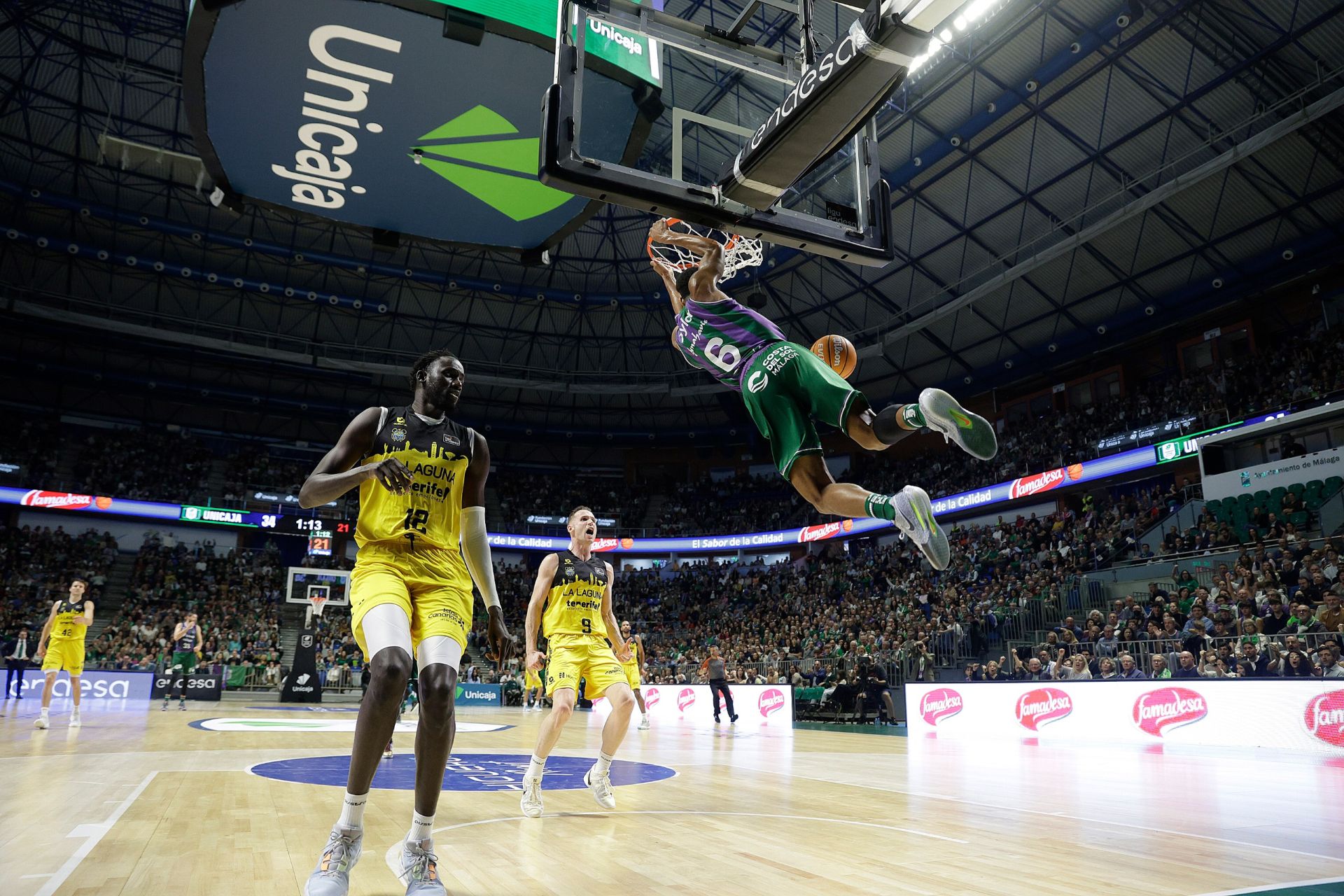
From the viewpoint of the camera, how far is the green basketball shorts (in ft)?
15.5

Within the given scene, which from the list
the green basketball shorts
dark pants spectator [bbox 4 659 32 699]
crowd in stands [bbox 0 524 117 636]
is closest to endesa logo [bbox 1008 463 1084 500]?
the green basketball shorts

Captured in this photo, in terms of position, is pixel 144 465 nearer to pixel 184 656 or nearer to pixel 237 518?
pixel 237 518

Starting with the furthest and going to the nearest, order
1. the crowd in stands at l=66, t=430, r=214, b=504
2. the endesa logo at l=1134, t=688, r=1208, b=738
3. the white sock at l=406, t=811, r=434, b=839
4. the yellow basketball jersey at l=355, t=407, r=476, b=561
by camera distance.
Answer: the crowd in stands at l=66, t=430, r=214, b=504 < the endesa logo at l=1134, t=688, r=1208, b=738 < the yellow basketball jersey at l=355, t=407, r=476, b=561 < the white sock at l=406, t=811, r=434, b=839

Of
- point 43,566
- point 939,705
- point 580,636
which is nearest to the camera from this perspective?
point 580,636

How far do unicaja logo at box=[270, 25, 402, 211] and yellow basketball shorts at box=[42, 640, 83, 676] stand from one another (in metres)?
10.1

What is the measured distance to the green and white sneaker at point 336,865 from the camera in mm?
3168

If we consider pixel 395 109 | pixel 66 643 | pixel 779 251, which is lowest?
pixel 66 643

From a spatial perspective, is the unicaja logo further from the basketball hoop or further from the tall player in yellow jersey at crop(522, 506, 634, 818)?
the tall player in yellow jersey at crop(522, 506, 634, 818)

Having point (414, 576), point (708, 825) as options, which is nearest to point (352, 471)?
point (414, 576)

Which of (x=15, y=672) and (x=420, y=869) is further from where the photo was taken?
(x=15, y=672)

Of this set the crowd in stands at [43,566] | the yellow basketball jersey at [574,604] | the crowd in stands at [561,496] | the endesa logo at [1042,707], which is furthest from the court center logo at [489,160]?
the crowd in stands at [561,496]

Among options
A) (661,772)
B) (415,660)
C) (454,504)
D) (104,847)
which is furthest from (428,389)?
(661,772)

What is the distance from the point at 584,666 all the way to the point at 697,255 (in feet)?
10.7

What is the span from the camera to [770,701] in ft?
66.2
